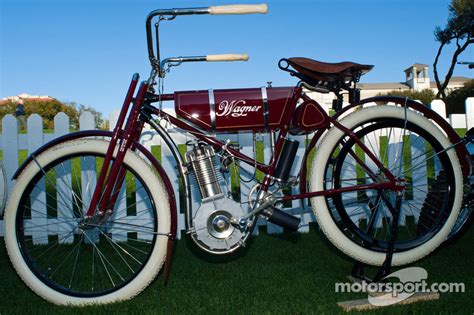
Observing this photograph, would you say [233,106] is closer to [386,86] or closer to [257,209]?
[257,209]

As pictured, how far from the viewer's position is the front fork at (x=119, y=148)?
8.66 ft

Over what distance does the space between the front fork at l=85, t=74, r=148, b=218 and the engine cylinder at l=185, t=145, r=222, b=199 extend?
374 millimetres

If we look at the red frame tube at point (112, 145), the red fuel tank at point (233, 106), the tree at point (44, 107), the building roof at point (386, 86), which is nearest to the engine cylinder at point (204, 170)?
the red fuel tank at point (233, 106)

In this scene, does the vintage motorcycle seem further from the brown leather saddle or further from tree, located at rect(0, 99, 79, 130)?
tree, located at rect(0, 99, 79, 130)

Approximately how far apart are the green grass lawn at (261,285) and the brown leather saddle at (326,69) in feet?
4.37

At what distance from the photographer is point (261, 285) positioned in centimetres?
293

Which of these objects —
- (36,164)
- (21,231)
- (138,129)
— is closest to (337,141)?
(138,129)

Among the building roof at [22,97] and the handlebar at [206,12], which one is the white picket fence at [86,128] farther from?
the building roof at [22,97]

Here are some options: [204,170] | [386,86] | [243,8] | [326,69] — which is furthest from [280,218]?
[386,86]

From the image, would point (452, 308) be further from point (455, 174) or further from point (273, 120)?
point (273, 120)

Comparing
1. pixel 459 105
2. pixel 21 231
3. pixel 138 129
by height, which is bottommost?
pixel 21 231

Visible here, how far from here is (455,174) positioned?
280 cm

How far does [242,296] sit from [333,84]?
1.43 m

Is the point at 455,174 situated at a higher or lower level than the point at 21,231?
higher
